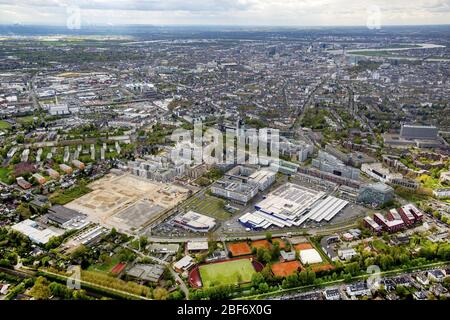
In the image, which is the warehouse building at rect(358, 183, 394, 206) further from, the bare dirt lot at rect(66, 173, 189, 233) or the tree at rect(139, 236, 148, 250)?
the tree at rect(139, 236, 148, 250)

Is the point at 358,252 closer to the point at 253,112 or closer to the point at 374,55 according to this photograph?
the point at 253,112

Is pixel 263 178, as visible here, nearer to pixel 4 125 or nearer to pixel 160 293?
pixel 160 293

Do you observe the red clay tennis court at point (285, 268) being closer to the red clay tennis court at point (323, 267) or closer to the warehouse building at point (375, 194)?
the red clay tennis court at point (323, 267)

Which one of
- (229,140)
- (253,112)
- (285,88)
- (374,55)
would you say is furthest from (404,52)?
(229,140)

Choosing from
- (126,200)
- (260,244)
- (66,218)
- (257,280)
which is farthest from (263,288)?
(66,218)

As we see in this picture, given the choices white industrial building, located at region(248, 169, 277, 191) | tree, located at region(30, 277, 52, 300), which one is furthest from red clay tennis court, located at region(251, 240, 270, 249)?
tree, located at region(30, 277, 52, 300)

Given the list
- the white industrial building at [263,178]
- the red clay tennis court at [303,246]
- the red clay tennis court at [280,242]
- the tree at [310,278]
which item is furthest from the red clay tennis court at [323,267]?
the white industrial building at [263,178]

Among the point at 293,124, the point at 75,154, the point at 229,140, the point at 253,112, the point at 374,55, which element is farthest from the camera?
the point at 374,55
